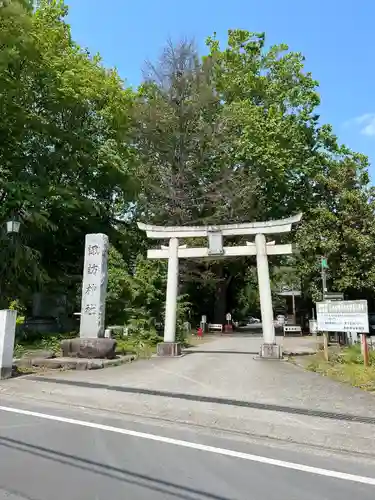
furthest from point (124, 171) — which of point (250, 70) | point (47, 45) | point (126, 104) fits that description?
point (250, 70)

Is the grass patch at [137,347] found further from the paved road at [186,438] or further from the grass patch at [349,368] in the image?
the grass patch at [349,368]

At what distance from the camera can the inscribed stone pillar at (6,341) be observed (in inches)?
421

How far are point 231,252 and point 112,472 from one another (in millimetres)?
11854

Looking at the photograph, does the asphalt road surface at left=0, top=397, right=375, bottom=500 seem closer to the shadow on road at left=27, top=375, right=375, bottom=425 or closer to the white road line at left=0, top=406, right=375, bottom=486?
the white road line at left=0, top=406, right=375, bottom=486

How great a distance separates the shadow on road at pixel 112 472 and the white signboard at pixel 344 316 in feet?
31.6

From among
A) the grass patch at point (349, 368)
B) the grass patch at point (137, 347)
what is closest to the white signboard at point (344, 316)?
the grass patch at point (349, 368)

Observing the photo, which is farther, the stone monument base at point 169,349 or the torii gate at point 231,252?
the stone monument base at point 169,349

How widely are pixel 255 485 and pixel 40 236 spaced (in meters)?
20.6

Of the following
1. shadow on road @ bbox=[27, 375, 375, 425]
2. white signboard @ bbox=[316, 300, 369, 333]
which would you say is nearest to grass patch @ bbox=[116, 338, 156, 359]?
shadow on road @ bbox=[27, 375, 375, 425]

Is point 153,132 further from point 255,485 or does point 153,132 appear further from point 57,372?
point 255,485

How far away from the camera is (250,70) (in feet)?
114

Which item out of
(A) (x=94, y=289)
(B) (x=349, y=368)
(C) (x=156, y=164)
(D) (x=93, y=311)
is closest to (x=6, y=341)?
(D) (x=93, y=311)

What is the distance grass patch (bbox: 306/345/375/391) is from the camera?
32.2ft

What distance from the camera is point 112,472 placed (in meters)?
4.54
